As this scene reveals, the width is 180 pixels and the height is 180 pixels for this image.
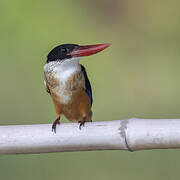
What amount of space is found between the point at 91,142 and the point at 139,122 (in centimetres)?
14

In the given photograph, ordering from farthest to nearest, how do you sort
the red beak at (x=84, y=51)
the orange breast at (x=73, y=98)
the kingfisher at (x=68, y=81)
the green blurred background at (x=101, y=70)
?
1. the green blurred background at (x=101, y=70)
2. the orange breast at (x=73, y=98)
3. the kingfisher at (x=68, y=81)
4. the red beak at (x=84, y=51)

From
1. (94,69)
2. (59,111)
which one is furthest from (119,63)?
(59,111)

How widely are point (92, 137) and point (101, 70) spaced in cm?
179

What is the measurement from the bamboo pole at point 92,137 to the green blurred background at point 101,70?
1337 mm

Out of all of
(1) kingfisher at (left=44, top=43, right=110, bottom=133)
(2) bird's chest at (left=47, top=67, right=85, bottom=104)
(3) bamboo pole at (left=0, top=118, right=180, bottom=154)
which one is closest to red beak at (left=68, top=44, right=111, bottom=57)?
(1) kingfisher at (left=44, top=43, right=110, bottom=133)

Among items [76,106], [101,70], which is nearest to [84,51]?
[76,106]

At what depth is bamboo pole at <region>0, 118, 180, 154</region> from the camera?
1.17 metres

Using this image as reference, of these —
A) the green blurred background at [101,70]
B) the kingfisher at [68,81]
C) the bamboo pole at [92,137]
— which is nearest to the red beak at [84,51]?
the kingfisher at [68,81]

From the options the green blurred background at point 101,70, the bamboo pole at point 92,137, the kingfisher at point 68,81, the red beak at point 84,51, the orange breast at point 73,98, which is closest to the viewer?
the bamboo pole at point 92,137

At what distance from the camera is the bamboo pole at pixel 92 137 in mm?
1165

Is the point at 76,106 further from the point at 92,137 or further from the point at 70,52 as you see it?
the point at 92,137

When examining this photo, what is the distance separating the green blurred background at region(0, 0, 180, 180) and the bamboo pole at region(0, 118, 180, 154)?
134 cm

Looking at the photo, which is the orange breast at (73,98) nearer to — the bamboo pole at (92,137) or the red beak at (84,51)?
the red beak at (84,51)

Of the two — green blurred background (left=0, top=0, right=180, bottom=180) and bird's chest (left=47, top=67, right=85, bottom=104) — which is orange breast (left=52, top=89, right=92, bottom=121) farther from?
green blurred background (left=0, top=0, right=180, bottom=180)
